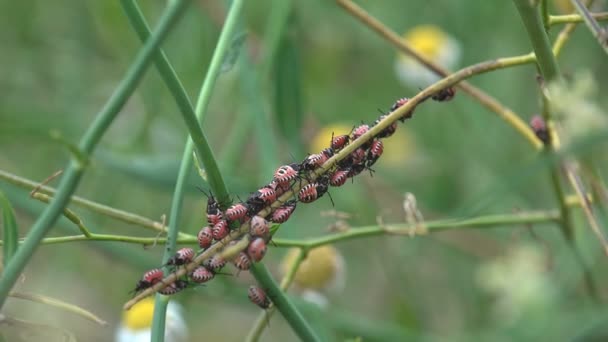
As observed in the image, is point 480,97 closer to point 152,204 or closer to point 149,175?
point 149,175

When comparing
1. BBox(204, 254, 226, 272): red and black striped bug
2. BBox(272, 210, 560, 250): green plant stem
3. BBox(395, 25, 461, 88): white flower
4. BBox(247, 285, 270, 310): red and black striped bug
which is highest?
BBox(395, 25, 461, 88): white flower

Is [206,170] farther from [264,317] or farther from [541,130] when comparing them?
[541,130]

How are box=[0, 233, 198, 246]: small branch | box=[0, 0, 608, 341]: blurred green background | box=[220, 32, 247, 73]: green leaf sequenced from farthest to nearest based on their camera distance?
box=[0, 0, 608, 341]: blurred green background, box=[220, 32, 247, 73]: green leaf, box=[0, 233, 198, 246]: small branch

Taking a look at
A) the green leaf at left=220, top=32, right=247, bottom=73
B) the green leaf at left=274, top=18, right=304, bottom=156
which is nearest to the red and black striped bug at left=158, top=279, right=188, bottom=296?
the green leaf at left=220, top=32, right=247, bottom=73

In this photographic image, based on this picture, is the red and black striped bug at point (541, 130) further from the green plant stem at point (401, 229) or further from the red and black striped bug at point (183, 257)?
the red and black striped bug at point (183, 257)

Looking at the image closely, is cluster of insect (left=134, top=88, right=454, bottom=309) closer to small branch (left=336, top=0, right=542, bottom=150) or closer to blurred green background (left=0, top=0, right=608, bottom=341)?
small branch (left=336, top=0, right=542, bottom=150)

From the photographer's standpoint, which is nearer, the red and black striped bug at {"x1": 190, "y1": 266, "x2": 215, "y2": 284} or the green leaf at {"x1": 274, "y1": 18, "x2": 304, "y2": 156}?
the red and black striped bug at {"x1": 190, "y1": 266, "x2": 215, "y2": 284}

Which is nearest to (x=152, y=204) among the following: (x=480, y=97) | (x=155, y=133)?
(x=155, y=133)

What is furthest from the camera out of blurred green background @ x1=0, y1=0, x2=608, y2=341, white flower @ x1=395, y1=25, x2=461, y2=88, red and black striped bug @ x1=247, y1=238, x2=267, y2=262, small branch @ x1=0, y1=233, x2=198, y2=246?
white flower @ x1=395, y1=25, x2=461, y2=88
